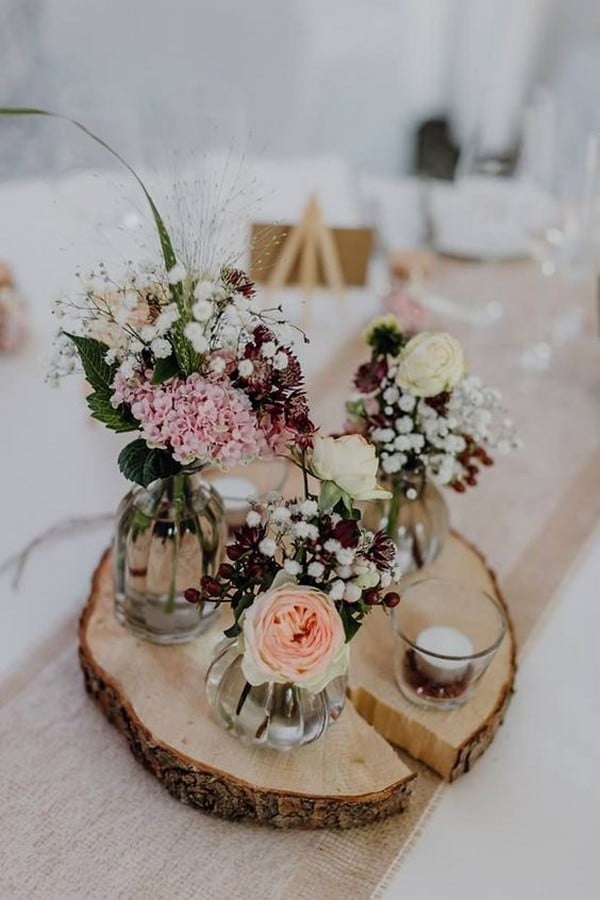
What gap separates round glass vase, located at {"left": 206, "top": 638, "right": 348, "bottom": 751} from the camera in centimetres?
92

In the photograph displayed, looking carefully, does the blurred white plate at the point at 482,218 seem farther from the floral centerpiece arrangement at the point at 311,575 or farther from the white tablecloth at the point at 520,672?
the floral centerpiece arrangement at the point at 311,575

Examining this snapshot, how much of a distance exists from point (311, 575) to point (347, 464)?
10 cm

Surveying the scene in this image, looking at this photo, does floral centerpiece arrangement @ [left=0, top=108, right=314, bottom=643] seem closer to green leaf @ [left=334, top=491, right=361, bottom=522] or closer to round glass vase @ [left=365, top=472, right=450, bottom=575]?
green leaf @ [left=334, top=491, right=361, bottom=522]

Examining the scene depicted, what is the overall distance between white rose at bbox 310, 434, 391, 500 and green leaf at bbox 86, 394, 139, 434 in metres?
0.17

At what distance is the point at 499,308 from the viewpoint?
1890 mm

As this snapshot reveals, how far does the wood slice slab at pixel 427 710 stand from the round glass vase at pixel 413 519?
0.09m

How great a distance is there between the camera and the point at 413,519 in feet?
3.81

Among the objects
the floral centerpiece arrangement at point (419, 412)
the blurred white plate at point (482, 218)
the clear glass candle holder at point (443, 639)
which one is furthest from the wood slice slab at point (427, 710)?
the blurred white plate at point (482, 218)

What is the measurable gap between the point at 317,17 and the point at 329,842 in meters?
2.50

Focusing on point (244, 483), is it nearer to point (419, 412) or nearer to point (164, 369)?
point (419, 412)

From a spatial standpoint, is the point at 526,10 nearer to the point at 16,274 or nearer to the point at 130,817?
the point at 16,274

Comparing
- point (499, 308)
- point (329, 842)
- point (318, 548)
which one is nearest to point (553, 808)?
point (329, 842)

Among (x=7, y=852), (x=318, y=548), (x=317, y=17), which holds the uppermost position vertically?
(x=317, y=17)

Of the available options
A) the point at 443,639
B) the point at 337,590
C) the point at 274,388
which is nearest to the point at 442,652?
the point at 443,639
